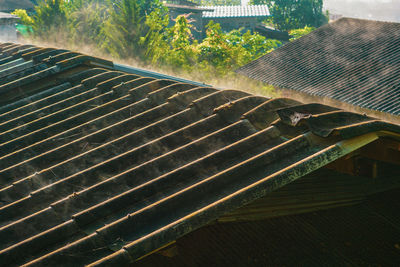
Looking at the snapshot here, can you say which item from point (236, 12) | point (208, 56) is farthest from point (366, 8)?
point (208, 56)

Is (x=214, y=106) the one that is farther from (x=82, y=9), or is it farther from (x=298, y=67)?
(x=82, y=9)

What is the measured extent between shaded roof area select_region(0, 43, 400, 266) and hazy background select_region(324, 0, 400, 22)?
12331cm

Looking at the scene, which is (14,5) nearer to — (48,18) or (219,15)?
(48,18)

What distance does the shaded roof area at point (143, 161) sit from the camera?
328 centimetres

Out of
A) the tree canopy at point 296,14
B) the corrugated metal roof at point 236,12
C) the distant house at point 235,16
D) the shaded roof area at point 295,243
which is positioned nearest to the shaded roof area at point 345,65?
the shaded roof area at point 295,243

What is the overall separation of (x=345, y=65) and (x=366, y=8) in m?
124

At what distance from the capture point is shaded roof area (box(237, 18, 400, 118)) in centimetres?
1841

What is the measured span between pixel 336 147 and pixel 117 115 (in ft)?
9.58

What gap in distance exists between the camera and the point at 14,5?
4797 cm

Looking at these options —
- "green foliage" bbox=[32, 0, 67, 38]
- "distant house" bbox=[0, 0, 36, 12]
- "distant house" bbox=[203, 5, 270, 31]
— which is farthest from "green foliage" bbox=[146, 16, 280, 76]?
"distant house" bbox=[203, 5, 270, 31]

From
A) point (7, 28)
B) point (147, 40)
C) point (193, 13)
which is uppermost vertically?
point (7, 28)

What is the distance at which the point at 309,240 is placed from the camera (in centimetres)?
459

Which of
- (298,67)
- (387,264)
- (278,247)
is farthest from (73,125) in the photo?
(298,67)

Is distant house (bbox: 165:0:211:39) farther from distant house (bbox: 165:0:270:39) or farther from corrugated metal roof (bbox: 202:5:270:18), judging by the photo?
corrugated metal roof (bbox: 202:5:270:18)
